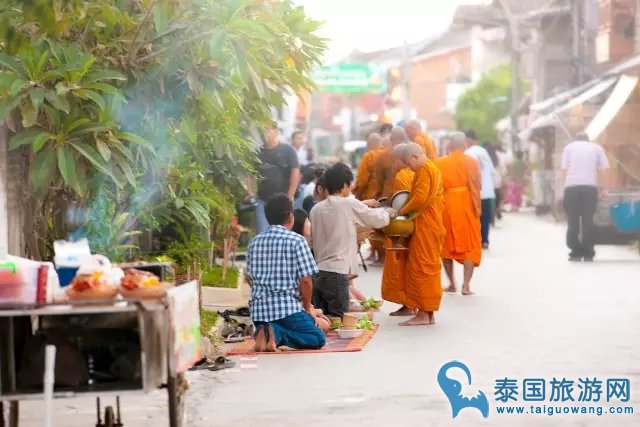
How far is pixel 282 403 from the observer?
1057 centimetres

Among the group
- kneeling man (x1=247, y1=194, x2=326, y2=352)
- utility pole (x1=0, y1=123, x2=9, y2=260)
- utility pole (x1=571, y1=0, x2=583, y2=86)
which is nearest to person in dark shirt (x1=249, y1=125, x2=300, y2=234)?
kneeling man (x1=247, y1=194, x2=326, y2=352)

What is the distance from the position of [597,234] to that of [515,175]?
24.8 metres

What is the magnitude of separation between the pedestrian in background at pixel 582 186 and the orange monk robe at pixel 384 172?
3857 mm

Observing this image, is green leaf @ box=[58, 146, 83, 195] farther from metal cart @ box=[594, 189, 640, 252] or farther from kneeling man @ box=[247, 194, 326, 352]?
metal cart @ box=[594, 189, 640, 252]

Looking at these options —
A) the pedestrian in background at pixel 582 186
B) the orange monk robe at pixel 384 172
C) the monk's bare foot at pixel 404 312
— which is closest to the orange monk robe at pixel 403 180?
the monk's bare foot at pixel 404 312

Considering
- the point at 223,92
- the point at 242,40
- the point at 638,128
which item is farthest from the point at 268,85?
the point at 638,128

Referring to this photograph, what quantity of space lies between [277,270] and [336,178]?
7.43ft

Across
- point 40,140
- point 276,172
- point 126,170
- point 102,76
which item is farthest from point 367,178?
point 40,140

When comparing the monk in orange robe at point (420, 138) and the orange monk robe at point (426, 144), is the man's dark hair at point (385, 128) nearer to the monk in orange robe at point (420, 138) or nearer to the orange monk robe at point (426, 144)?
the monk in orange robe at point (420, 138)

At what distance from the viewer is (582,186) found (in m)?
23.7

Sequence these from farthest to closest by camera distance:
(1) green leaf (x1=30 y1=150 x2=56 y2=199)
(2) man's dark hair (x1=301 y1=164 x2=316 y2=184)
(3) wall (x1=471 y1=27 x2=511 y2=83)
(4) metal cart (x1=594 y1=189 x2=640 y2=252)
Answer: (3) wall (x1=471 y1=27 x2=511 y2=83), (4) metal cart (x1=594 y1=189 x2=640 y2=252), (2) man's dark hair (x1=301 y1=164 x2=316 y2=184), (1) green leaf (x1=30 y1=150 x2=56 y2=199)

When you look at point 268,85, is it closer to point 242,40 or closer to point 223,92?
point 223,92

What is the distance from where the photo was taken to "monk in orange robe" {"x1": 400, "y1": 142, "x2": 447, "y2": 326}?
15047 millimetres

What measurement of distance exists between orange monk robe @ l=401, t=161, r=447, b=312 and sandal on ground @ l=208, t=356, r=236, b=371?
10.3ft
